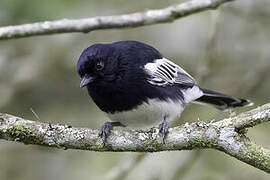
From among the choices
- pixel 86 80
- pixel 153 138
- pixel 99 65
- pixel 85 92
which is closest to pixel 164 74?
pixel 99 65

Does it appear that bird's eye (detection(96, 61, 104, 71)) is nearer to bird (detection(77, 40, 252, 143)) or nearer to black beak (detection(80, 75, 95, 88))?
bird (detection(77, 40, 252, 143))

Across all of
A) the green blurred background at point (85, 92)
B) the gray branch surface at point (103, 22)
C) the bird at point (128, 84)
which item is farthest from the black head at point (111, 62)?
the green blurred background at point (85, 92)

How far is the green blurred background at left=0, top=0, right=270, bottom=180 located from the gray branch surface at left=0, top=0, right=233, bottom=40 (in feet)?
4.50

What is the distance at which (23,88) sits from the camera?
676 centimetres

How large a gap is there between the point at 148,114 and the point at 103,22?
92cm

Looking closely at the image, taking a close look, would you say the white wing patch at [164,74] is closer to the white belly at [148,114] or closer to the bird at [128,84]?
the bird at [128,84]

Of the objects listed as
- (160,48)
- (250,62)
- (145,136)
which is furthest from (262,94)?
(145,136)

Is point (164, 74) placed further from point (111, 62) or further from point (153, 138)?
point (153, 138)

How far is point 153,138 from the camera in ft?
12.5

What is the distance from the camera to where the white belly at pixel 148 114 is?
4.78 m

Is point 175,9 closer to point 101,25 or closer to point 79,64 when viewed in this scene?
point 101,25

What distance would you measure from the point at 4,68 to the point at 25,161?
1330 millimetres

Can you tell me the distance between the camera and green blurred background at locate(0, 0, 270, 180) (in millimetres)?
6488

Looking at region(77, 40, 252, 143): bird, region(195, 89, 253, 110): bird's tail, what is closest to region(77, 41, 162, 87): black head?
region(77, 40, 252, 143): bird
